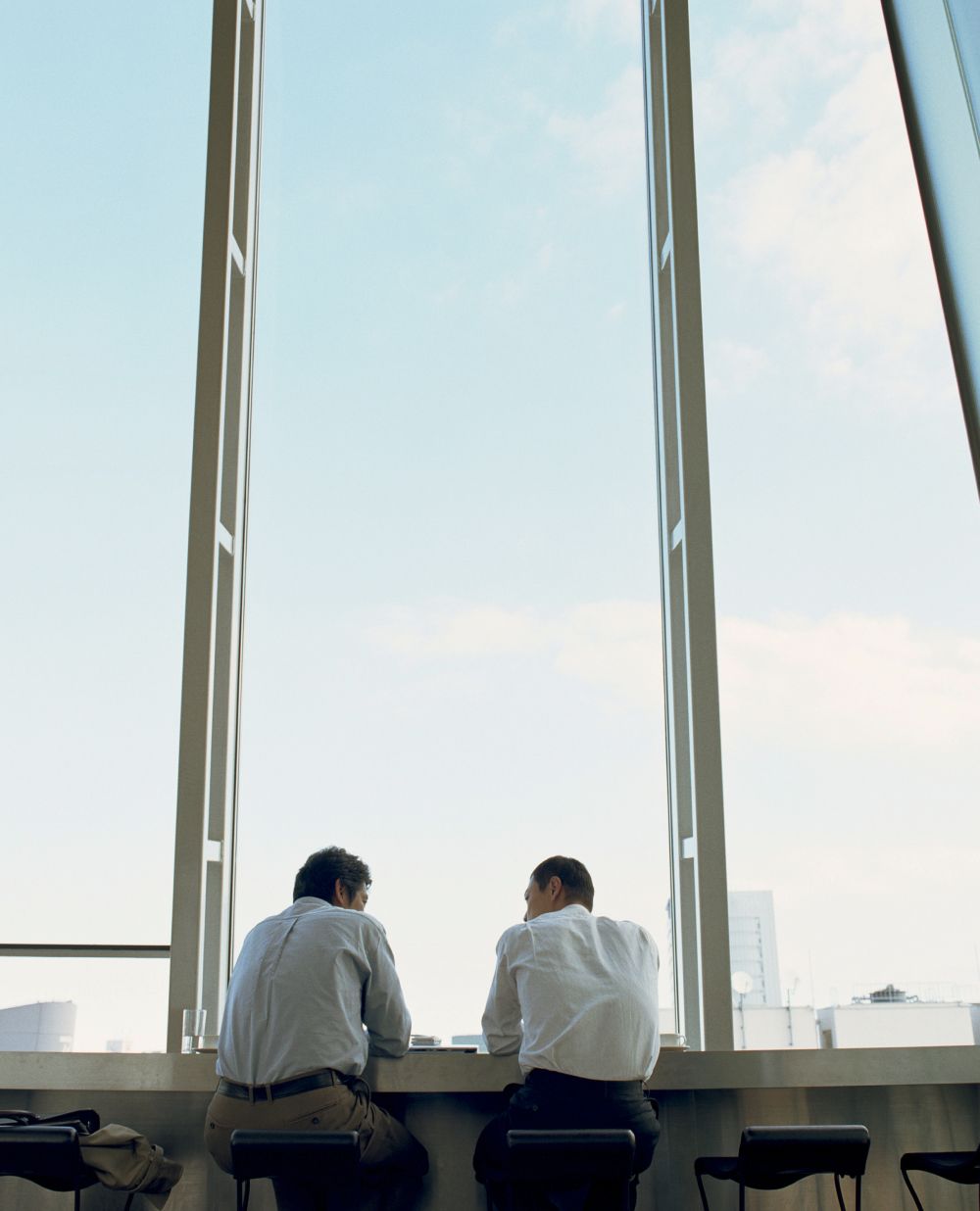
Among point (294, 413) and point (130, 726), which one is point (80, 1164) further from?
point (294, 413)

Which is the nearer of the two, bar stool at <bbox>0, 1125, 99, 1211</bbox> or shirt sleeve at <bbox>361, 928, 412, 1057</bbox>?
bar stool at <bbox>0, 1125, 99, 1211</bbox>

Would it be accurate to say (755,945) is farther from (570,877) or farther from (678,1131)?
(570,877)

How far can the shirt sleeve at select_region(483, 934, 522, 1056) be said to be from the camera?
2.72 metres

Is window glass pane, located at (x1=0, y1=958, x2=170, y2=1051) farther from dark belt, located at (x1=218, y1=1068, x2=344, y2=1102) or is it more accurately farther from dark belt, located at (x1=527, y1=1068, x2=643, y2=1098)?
dark belt, located at (x1=527, y1=1068, x2=643, y2=1098)

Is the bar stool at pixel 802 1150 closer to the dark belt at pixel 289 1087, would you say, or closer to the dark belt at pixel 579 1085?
the dark belt at pixel 579 1085

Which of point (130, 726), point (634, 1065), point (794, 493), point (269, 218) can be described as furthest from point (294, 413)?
point (634, 1065)

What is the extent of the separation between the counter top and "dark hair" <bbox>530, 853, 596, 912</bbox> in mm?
414

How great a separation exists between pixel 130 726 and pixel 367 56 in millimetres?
2603

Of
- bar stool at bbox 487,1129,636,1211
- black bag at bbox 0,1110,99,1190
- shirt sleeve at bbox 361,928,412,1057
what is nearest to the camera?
bar stool at bbox 487,1129,636,1211

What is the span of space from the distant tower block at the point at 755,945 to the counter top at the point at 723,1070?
475mm

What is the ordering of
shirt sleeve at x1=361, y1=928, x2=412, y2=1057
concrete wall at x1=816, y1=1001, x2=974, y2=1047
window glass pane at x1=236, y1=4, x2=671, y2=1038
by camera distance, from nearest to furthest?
shirt sleeve at x1=361, y1=928, x2=412, y2=1057 < concrete wall at x1=816, y1=1001, x2=974, y2=1047 < window glass pane at x1=236, y1=4, x2=671, y2=1038

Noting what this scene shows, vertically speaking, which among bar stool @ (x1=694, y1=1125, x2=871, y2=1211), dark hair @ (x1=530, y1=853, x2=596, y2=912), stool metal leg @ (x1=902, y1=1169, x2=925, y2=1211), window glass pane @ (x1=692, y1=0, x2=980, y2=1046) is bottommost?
stool metal leg @ (x1=902, y1=1169, x2=925, y2=1211)

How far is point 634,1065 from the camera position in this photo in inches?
100

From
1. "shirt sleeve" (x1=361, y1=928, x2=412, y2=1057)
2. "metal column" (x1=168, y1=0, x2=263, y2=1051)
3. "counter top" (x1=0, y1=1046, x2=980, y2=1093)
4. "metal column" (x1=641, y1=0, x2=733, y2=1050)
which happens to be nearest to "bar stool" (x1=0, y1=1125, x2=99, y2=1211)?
"counter top" (x1=0, y1=1046, x2=980, y2=1093)
